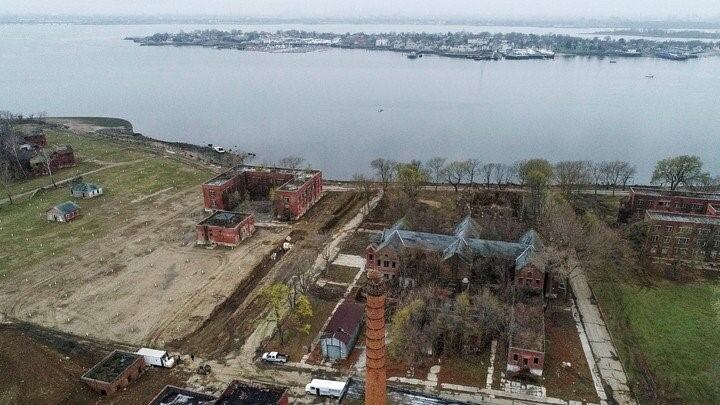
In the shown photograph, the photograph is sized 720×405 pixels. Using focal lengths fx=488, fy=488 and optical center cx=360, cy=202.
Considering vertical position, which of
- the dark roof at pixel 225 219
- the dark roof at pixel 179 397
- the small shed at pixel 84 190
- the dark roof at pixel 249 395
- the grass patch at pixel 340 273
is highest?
the dark roof at pixel 225 219

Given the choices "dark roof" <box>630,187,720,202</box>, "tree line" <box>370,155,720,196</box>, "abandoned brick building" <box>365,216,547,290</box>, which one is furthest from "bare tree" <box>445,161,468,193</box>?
"abandoned brick building" <box>365,216,547,290</box>

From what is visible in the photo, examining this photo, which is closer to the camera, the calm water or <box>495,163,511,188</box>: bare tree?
<box>495,163,511,188</box>: bare tree

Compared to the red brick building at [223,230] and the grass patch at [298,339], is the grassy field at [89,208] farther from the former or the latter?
the grass patch at [298,339]

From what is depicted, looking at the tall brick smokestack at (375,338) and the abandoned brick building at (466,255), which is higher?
the tall brick smokestack at (375,338)

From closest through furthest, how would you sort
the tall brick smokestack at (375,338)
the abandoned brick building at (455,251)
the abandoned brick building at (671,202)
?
the tall brick smokestack at (375,338) → the abandoned brick building at (455,251) → the abandoned brick building at (671,202)

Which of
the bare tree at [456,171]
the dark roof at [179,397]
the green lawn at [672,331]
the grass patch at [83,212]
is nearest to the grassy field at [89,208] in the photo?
the grass patch at [83,212]

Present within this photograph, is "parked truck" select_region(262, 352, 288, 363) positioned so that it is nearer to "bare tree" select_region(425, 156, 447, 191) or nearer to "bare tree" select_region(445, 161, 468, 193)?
"bare tree" select_region(445, 161, 468, 193)
